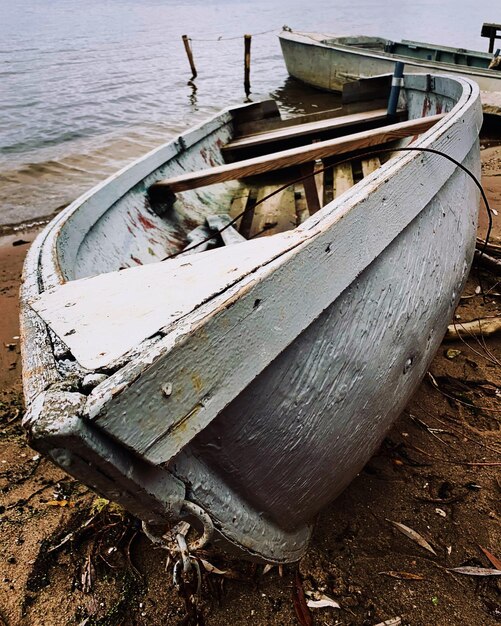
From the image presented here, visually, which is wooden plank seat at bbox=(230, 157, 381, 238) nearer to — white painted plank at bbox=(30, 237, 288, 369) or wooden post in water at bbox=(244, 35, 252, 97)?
white painted plank at bbox=(30, 237, 288, 369)

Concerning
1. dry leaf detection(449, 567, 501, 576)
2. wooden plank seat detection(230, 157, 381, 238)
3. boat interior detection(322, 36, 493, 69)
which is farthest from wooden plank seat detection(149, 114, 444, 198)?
boat interior detection(322, 36, 493, 69)

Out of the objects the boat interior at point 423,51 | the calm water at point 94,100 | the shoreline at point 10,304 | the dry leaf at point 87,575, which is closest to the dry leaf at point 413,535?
the dry leaf at point 87,575

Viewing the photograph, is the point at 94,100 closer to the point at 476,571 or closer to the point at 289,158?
the point at 289,158

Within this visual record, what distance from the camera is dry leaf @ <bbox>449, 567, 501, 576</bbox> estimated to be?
5.57ft

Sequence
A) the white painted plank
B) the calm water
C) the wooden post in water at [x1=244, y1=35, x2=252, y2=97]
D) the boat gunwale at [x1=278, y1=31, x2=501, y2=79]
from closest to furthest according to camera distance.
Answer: the white painted plank → the calm water → the boat gunwale at [x1=278, y1=31, x2=501, y2=79] → the wooden post in water at [x1=244, y1=35, x2=252, y2=97]

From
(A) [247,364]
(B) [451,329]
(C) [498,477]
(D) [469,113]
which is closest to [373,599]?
(C) [498,477]

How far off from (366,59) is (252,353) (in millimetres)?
11171

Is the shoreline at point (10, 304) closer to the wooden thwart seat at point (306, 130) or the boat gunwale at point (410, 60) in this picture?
the wooden thwart seat at point (306, 130)

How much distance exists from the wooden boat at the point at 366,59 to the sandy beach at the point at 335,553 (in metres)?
8.89

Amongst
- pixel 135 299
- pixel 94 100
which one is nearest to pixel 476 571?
pixel 135 299

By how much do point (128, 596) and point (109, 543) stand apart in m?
0.26

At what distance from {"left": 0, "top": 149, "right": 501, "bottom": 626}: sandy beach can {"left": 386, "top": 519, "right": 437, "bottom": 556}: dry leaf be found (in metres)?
0.02

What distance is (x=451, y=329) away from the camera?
304 cm

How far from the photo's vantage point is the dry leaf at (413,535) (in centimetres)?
183
